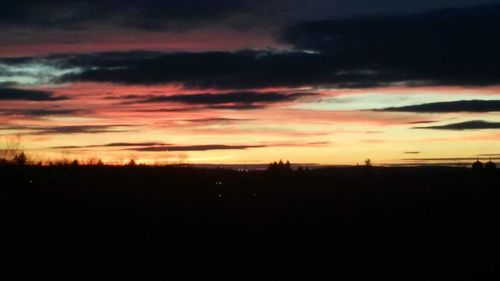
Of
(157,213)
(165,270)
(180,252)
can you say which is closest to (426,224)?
(157,213)

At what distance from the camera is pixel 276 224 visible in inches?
1325

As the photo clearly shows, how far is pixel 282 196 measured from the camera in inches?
1967

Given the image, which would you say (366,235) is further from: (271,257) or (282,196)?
(282,196)

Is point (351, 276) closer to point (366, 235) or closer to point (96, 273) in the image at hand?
point (96, 273)

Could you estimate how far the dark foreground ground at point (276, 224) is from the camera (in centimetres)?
2469

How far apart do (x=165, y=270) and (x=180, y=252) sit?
327 centimetres

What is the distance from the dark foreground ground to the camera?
24.7 meters

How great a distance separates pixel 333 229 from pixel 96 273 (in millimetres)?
13797

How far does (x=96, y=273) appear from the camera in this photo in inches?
817

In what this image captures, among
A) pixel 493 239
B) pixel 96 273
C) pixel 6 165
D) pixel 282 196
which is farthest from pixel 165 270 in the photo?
pixel 6 165

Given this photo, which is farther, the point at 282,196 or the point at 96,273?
the point at 282,196

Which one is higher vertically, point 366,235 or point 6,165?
point 6,165

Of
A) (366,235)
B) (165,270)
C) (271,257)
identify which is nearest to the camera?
(165,270)

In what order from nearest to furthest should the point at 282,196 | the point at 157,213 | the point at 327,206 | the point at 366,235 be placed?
the point at 366,235 → the point at 157,213 → the point at 327,206 → the point at 282,196
